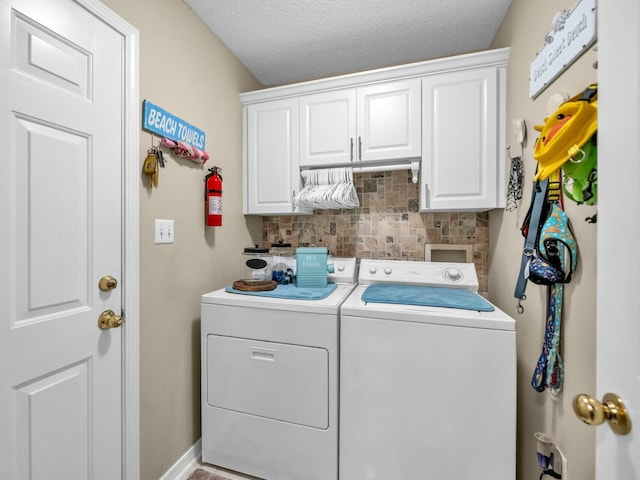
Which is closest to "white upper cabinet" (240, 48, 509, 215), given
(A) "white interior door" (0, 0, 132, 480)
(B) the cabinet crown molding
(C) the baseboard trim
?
(B) the cabinet crown molding

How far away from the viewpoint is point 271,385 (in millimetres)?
1464

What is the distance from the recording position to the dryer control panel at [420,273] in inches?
69.2

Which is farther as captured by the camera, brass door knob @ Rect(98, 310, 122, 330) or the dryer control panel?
the dryer control panel

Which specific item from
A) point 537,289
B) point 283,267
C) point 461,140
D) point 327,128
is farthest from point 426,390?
point 327,128

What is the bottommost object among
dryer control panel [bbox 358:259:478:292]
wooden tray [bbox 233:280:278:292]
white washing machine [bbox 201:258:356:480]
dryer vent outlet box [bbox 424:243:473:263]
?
white washing machine [bbox 201:258:356:480]

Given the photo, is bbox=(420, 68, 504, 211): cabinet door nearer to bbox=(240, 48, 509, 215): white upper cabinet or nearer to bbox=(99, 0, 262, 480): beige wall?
bbox=(240, 48, 509, 215): white upper cabinet

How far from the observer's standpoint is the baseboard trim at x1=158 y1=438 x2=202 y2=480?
1.48 meters

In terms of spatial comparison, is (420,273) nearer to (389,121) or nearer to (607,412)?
(389,121)

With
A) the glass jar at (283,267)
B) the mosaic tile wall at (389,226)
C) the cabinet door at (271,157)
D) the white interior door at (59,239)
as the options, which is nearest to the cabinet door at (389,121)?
the mosaic tile wall at (389,226)

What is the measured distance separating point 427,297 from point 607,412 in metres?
0.96

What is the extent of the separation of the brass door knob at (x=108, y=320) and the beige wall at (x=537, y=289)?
1744 millimetres

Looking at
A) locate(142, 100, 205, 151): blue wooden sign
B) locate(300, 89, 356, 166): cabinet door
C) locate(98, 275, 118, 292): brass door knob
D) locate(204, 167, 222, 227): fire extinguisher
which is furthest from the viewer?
locate(300, 89, 356, 166): cabinet door

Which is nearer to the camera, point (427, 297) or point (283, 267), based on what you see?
point (427, 297)

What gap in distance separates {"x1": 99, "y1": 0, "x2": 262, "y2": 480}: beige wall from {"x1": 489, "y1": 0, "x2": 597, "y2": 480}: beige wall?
1734 millimetres
